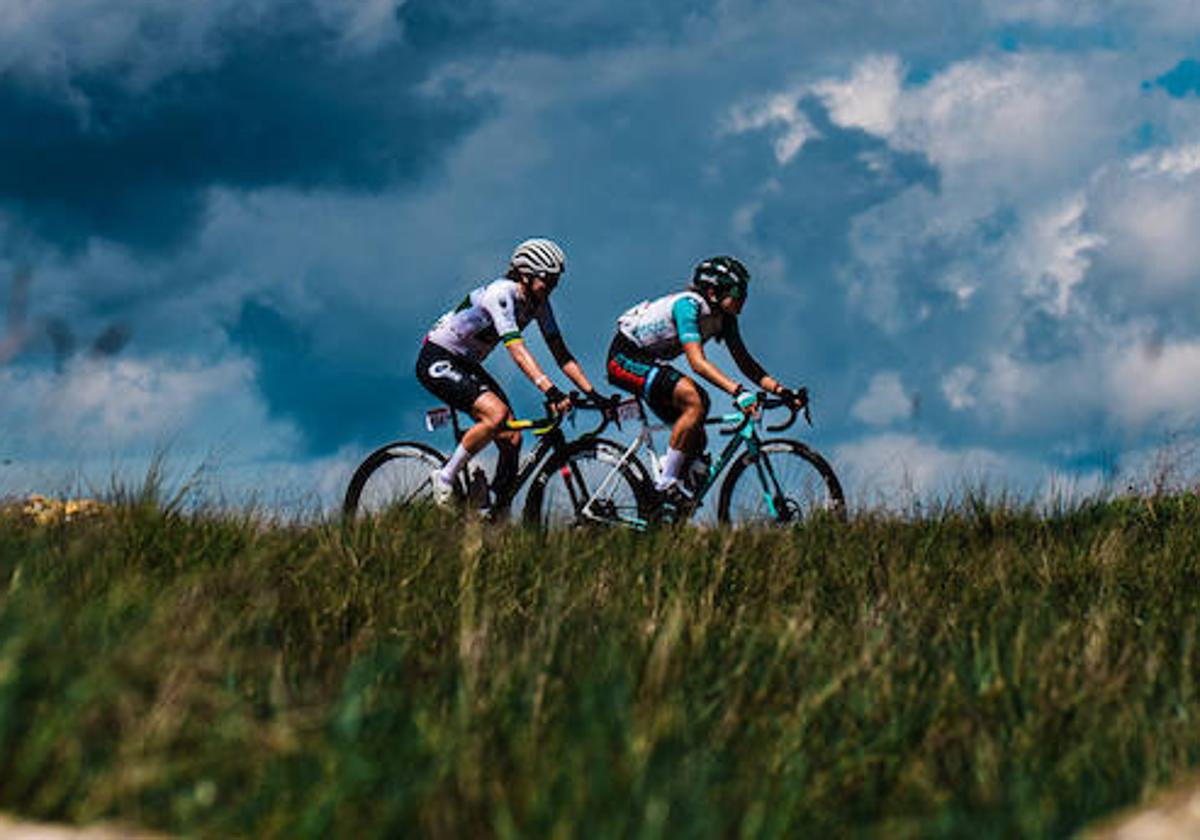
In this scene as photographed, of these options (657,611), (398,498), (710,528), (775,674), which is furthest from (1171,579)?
(398,498)

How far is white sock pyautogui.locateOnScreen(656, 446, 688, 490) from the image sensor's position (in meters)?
10.5

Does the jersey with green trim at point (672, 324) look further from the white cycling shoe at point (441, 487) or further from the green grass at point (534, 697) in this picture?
the green grass at point (534, 697)

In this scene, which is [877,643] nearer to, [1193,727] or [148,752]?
[1193,727]

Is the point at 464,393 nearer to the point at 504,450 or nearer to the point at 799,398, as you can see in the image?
the point at 504,450

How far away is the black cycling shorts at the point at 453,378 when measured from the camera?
10.5 m

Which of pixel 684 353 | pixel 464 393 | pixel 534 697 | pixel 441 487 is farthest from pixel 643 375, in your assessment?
pixel 534 697

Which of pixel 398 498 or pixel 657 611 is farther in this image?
pixel 398 498

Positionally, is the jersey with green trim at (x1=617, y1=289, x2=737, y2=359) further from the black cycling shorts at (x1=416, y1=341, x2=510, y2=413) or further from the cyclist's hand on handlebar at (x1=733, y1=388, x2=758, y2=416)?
the black cycling shorts at (x1=416, y1=341, x2=510, y2=413)

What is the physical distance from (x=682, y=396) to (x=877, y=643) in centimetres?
570

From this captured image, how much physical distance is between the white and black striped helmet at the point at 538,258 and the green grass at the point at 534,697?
3.47 m

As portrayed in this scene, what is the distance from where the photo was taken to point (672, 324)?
34.7ft

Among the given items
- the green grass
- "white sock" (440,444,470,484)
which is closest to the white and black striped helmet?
"white sock" (440,444,470,484)

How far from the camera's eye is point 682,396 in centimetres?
1049

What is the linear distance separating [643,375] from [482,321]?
1.32m
